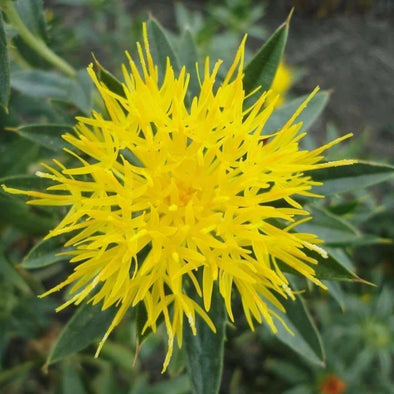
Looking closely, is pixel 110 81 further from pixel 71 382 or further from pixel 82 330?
pixel 71 382

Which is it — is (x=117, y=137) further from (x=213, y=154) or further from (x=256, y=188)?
(x=256, y=188)

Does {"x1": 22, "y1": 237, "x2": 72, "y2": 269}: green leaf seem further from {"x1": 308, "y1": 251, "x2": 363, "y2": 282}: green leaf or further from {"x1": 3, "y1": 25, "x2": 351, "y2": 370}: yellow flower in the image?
{"x1": 308, "y1": 251, "x2": 363, "y2": 282}: green leaf

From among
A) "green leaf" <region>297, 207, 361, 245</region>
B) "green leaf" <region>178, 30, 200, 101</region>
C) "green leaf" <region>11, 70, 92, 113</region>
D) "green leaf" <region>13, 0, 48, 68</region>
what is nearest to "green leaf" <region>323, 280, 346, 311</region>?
"green leaf" <region>297, 207, 361, 245</region>

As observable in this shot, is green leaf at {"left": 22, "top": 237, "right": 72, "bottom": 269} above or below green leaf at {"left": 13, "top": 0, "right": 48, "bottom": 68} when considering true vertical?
below

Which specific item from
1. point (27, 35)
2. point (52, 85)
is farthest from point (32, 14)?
point (52, 85)

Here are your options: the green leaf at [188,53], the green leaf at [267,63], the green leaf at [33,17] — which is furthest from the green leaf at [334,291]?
the green leaf at [33,17]

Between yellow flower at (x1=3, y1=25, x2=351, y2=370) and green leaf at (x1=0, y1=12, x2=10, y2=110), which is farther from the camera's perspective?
green leaf at (x1=0, y1=12, x2=10, y2=110)

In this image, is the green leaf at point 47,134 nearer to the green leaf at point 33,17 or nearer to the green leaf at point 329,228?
the green leaf at point 33,17
